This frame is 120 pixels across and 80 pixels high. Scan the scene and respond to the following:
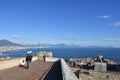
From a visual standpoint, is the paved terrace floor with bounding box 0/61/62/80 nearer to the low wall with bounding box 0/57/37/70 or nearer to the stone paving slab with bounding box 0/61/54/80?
the stone paving slab with bounding box 0/61/54/80

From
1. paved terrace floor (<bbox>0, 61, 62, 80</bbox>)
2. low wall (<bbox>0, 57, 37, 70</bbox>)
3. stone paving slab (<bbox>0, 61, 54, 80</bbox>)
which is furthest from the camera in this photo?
low wall (<bbox>0, 57, 37, 70</bbox>)

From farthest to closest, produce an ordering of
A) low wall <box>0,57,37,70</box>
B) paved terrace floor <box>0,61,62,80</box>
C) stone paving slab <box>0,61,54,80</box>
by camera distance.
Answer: low wall <box>0,57,37,70</box>, stone paving slab <box>0,61,54,80</box>, paved terrace floor <box>0,61,62,80</box>

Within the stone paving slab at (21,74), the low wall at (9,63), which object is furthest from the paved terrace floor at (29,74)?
the low wall at (9,63)

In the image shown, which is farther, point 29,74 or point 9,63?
point 9,63

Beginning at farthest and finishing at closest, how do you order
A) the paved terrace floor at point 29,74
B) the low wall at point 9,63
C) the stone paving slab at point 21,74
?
the low wall at point 9,63 → the stone paving slab at point 21,74 → the paved terrace floor at point 29,74

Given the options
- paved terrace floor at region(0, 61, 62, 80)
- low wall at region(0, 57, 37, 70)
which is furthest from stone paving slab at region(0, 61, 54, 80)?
low wall at region(0, 57, 37, 70)

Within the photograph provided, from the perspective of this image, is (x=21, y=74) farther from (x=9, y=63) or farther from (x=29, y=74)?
(x=9, y=63)

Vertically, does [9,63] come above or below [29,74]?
above

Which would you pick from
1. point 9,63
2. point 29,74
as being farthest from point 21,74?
point 9,63

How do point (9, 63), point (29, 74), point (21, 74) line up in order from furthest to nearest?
point (9, 63) → point (29, 74) → point (21, 74)

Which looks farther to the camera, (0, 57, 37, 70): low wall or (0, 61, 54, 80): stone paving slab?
(0, 57, 37, 70): low wall

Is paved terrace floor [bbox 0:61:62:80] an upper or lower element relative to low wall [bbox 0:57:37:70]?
lower

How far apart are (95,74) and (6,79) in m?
11.9

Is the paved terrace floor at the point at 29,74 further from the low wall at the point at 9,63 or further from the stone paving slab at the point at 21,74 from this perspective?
the low wall at the point at 9,63
